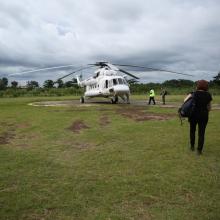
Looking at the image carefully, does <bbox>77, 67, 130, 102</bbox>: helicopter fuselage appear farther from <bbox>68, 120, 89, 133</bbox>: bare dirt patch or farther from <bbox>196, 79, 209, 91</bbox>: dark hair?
<bbox>196, 79, 209, 91</bbox>: dark hair

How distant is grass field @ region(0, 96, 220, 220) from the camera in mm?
5543

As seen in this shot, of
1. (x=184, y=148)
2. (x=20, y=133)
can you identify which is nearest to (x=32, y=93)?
(x=20, y=133)

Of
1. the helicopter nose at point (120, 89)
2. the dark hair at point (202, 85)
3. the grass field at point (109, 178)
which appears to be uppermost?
the dark hair at point (202, 85)

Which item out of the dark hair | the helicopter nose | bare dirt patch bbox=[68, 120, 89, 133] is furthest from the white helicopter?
the dark hair

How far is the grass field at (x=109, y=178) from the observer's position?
5.54 m

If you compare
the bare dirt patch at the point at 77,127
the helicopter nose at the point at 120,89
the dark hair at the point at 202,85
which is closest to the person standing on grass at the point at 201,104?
the dark hair at the point at 202,85

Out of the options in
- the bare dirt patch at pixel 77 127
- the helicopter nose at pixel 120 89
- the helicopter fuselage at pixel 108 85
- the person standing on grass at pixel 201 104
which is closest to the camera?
the person standing on grass at pixel 201 104

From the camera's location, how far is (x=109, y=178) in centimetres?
724

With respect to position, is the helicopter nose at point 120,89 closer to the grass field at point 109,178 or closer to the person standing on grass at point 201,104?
the grass field at point 109,178

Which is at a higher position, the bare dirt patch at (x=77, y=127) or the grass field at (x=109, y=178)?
the grass field at (x=109, y=178)

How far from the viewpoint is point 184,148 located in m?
10.2

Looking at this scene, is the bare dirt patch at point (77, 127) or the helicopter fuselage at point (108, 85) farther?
the helicopter fuselage at point (108, 85)

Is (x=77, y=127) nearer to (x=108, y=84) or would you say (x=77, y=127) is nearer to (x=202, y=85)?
(x=202, y=85)

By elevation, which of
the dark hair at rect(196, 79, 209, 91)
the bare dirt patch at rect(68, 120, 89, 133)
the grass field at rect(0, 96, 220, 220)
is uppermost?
the dark hair at rect(196, 79, 209, 91)
